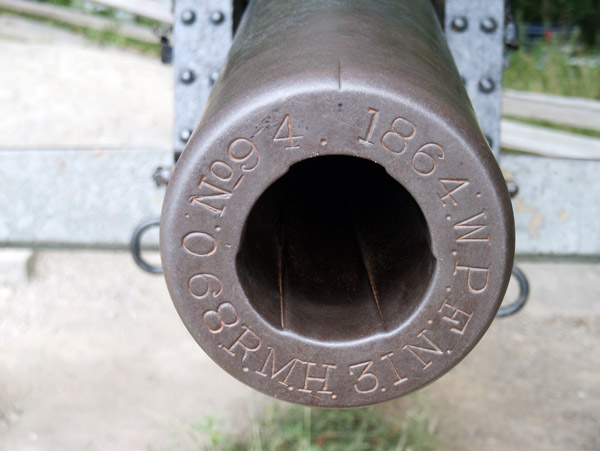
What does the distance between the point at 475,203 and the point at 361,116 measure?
0.17m

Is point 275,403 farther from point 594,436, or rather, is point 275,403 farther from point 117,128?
point 117,128

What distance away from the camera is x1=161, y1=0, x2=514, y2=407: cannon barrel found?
93 centimetres

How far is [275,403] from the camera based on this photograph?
2.76 metres

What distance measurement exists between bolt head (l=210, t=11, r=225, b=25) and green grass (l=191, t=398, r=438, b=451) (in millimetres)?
1272

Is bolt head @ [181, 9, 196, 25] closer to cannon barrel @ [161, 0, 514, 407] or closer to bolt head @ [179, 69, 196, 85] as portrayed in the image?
bolt head @ [179, 69, 196, 85]

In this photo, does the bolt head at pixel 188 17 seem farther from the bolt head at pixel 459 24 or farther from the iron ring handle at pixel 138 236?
the bolt head at pixel 459 24

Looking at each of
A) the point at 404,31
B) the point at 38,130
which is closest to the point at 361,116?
the point at 404,31

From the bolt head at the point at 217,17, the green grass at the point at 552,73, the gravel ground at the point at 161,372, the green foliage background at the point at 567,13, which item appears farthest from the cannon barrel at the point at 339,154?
the green foliage background at the point at 567,13

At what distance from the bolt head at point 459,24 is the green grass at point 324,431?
1325 millimetres

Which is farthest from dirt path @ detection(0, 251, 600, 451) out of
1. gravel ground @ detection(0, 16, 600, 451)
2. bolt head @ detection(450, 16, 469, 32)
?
bolt head @ detection(450, 16, 469, 32)

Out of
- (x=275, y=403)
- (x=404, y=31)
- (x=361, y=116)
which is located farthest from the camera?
(x=275, y=403)

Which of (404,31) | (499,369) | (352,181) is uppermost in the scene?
Result: (404,31)

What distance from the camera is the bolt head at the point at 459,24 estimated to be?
5.40 feet

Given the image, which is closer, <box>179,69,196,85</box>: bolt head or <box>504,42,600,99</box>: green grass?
<box>179,69,196,85</box>: bolt head
